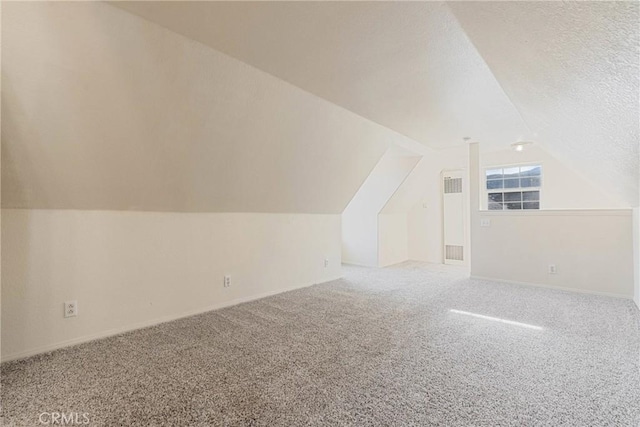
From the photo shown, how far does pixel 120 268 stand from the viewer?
7.83 ft

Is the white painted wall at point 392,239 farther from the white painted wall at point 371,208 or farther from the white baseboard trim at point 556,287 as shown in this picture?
the white baseboard trim at point 556,287

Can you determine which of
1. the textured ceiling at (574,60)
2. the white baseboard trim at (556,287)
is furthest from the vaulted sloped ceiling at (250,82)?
the white baseboard trim at (556,287)

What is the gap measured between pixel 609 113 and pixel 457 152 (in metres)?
4.42

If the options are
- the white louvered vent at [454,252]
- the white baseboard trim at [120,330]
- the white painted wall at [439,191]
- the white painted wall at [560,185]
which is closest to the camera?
the white baseboard trim at [120,330]

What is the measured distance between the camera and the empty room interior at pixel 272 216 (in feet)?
4.55

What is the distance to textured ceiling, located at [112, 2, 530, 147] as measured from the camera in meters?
1.52

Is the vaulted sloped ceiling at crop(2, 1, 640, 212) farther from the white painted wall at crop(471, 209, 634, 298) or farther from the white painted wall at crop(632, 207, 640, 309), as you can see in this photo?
the white painted wall at crop(471, 209, 634, 298)

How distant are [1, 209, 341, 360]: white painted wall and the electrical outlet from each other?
31 millimetres

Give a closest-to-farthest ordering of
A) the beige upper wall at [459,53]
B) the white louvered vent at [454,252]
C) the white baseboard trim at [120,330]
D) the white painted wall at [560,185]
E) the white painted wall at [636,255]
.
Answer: the beige upper wall at [459,53]
the white baseboard trim at [120,330]
the white painted wall at [636,255]
the white painted wall at [560,185]
the white louvered vent at [454,252]

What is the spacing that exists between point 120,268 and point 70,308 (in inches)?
16.1

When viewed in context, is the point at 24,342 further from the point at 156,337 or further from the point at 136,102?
the point at 136,102

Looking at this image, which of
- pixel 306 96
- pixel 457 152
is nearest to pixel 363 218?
pixel 457 152

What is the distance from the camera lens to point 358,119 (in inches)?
130

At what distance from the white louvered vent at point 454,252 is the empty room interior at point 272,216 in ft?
6.22
